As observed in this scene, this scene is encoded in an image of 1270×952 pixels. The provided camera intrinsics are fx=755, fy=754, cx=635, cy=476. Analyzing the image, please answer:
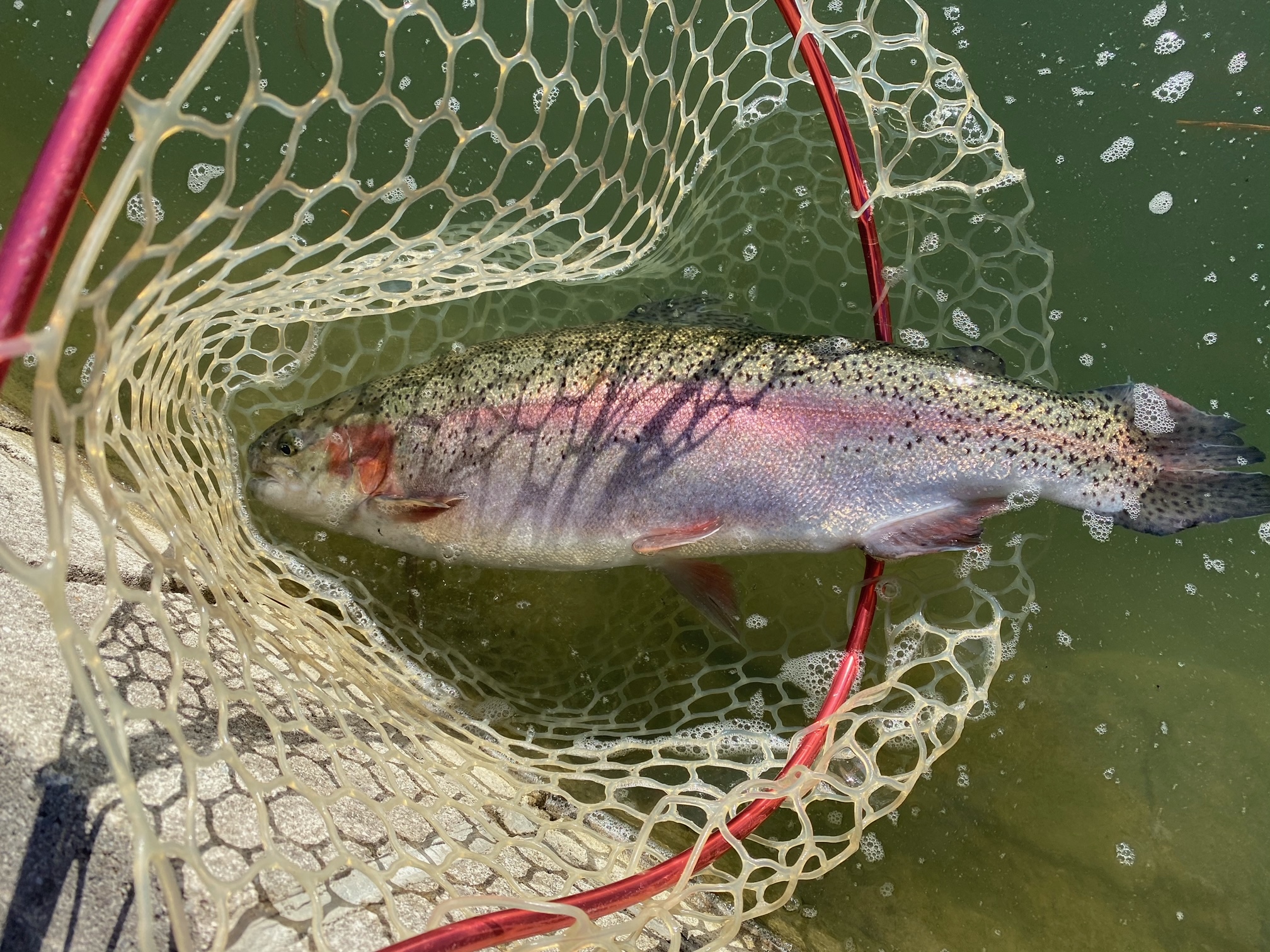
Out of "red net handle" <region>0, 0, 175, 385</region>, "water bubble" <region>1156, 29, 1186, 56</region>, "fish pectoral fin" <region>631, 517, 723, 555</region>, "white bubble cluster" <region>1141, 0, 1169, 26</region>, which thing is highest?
"red net handle" <region>0, 0, 175, 385</region>

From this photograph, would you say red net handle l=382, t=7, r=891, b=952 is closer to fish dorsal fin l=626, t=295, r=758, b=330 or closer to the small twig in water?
fish dorsal fin l=626, t=295, r=758, b=330

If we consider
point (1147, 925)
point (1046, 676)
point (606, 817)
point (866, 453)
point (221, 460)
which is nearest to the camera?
point (866, 453)

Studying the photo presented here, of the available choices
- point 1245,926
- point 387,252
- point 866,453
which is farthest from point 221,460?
point 1245,926

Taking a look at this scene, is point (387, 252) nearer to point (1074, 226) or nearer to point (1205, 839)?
point (1074, 226)

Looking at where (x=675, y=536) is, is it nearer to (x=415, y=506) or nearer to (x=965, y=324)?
(x=415, y=506)

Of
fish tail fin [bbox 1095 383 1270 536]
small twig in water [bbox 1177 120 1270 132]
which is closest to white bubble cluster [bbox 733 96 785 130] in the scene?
fish tail fin [bbox 1095 383 1270 536]

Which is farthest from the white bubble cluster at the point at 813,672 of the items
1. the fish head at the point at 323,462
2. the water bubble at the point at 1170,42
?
the water bubble at the point at 1170,42
